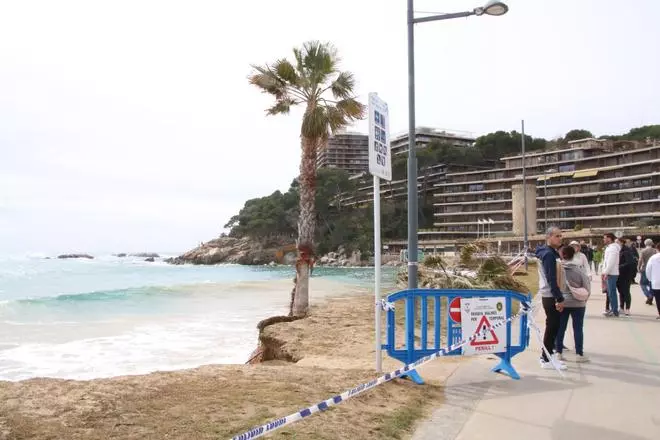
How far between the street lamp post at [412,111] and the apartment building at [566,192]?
75272mm

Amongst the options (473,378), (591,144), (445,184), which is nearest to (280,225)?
(445,184)

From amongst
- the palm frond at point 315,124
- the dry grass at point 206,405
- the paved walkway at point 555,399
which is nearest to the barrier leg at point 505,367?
the paved walkway at point 555,399

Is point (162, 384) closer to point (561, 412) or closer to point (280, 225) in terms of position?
point (561, 412)

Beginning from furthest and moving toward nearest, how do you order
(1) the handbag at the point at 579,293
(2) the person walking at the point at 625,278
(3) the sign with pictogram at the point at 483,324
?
(2) the person walking at the point at 625,278 < (1) the handbag at the point at 579,293 < (3) the sign with pictogram at the point at 483,324

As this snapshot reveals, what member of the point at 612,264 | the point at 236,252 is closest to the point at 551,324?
the point at 612,264

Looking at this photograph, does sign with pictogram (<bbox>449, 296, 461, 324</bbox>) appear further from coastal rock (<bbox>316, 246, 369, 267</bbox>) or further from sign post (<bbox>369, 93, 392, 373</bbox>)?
coastal rock (<bbox>316, 246, 369, 267</bbox>)

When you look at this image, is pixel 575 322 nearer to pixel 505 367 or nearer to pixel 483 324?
pixel 505 367

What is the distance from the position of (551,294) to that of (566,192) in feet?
328

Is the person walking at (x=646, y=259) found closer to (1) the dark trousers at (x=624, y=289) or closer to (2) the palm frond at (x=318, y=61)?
(1) the dark trousers at (x=624, y=289)

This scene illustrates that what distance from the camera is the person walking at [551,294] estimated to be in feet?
21.3

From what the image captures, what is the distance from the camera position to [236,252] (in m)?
133

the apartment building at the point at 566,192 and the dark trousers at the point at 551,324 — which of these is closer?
the dark trousers at the point at 551,324

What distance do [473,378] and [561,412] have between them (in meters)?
1.45

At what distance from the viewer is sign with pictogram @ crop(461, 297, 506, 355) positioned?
6145 millimetres
